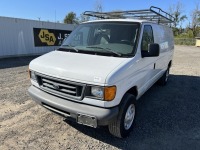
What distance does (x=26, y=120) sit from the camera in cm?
434

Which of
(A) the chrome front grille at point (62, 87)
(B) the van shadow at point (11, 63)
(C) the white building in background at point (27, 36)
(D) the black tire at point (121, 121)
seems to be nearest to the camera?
(A) the chrome front grille at point (62, 87)

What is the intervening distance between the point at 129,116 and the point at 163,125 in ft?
3.37

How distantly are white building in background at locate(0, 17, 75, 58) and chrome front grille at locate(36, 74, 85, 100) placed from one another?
35.9 feet

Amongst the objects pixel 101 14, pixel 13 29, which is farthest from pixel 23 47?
pixel 101 14

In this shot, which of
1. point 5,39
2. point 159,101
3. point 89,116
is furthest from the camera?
point 5,39

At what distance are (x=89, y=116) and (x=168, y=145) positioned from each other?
1629mm

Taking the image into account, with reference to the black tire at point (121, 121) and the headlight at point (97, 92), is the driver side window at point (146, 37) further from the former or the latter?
the headlight at point (97, 92)

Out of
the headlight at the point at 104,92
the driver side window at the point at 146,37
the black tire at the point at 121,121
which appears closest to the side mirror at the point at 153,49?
the driver side window at the point at 146,37

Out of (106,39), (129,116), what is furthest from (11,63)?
(129,116)

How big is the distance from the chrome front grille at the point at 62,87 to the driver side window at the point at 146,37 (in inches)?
67.0

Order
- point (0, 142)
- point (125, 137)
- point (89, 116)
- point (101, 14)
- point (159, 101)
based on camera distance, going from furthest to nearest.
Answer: point (101, 14) → point (159, 101) → point (125, 137) → point (0, 142) → point (89, 116)

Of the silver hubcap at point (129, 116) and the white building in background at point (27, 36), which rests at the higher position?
the white building in background at point (27, 36)

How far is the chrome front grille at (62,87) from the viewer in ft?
10.4

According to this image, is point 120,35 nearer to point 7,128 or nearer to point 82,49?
point 82,49
